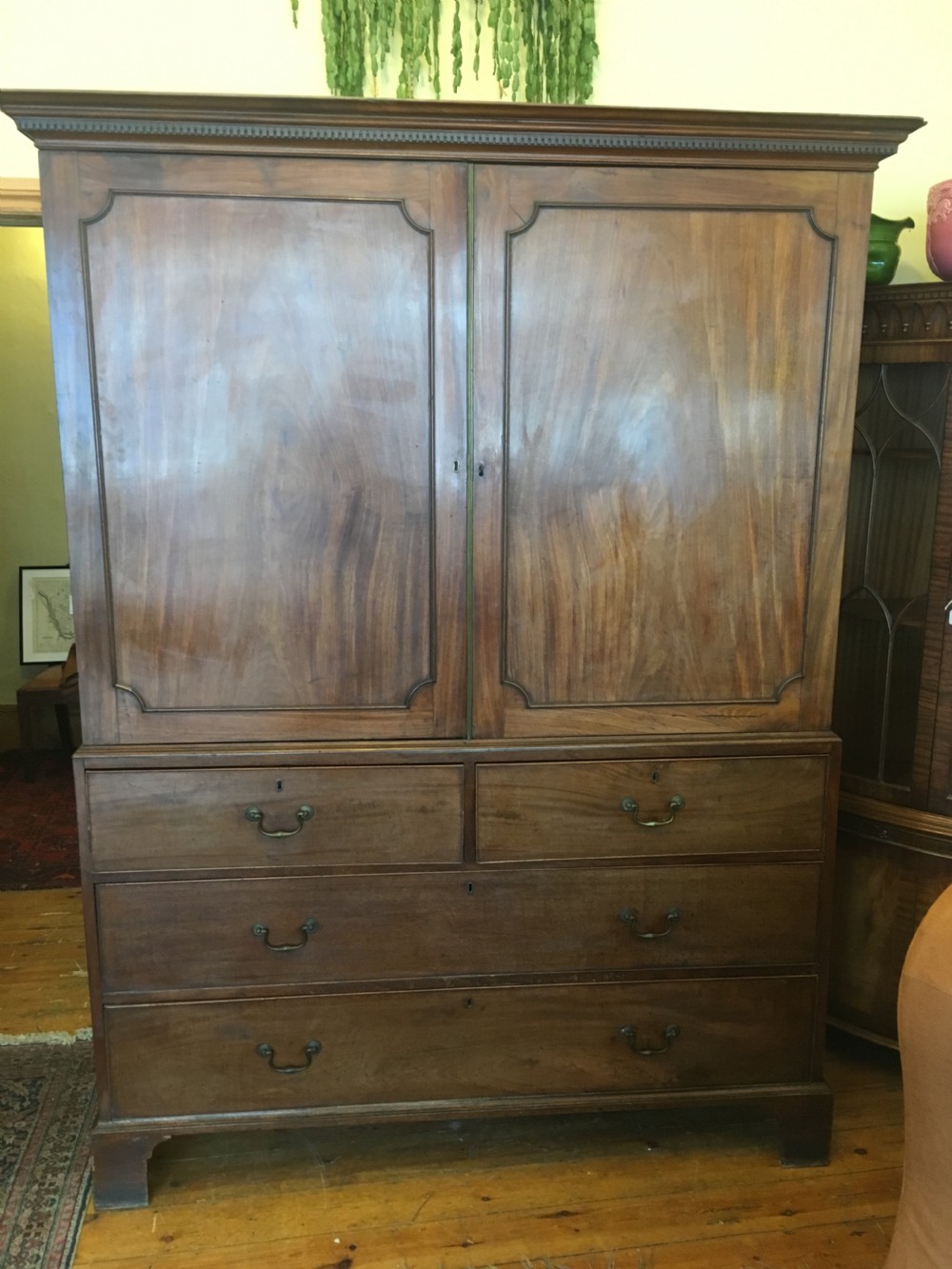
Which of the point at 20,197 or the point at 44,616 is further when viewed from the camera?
the point at 44,616

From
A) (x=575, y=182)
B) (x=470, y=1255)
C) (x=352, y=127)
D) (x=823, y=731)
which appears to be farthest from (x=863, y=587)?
(x=470, y=1255)

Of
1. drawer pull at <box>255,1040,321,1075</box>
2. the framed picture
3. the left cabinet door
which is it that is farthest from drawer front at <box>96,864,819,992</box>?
the framed picture

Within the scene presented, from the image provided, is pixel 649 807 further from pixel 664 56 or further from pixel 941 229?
pixel 664 56

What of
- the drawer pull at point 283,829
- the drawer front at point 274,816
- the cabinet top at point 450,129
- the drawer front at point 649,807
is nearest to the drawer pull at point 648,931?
the drawer front at point 649,807

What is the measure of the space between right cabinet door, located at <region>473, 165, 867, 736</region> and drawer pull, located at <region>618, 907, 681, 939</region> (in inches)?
13.5

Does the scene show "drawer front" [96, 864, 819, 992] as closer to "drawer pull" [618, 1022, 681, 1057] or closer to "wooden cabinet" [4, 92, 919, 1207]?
"wooden cabinet" [4, 92, 919, 1207]

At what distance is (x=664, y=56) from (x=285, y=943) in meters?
2.00

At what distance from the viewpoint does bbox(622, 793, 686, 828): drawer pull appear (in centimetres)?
171

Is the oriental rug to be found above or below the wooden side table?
below

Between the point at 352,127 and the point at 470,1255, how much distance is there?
1860 mm

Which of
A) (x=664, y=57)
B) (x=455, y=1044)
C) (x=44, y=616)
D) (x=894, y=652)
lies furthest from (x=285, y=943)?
(x=44, y=616)

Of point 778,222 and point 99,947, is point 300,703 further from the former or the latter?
point 778,222

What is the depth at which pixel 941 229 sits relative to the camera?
186 cm

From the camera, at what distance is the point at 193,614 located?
1.60 metres
